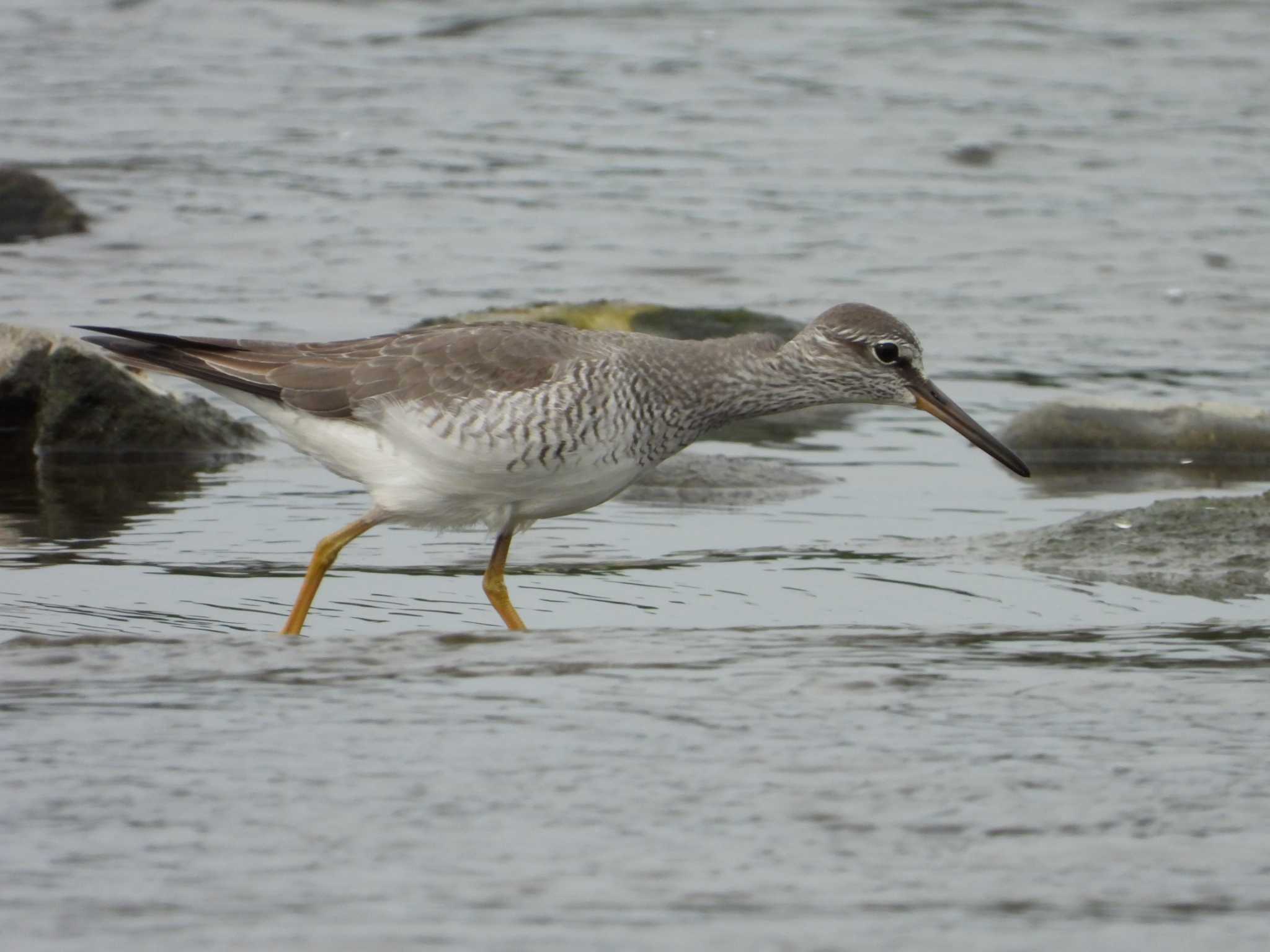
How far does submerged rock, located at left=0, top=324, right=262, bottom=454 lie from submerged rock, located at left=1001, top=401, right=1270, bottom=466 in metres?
4.44

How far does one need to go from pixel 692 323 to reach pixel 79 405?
12.5ft

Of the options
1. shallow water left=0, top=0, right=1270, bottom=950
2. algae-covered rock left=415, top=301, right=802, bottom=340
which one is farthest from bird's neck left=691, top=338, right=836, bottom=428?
algae-covered rock left=415, top=301, right=802, bottom=340

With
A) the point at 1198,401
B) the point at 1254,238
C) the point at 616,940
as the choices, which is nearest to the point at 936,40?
the point at 1254,238

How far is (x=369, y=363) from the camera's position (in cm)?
720

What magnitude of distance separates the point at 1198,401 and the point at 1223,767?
7.07 metres

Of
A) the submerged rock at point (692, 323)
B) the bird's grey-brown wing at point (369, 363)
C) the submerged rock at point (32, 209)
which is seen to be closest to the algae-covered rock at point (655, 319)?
the submerged rock at point (692, 323)

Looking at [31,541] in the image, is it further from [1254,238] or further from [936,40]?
[936,40]

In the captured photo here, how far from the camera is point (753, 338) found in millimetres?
7668

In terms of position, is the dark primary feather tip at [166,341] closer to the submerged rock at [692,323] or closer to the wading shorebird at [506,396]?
the wading shorebird at [506,396]

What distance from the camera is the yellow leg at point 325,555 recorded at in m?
7.14

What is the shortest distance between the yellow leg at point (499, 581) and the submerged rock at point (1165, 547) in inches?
82.6

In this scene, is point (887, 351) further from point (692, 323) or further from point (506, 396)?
point (692, 323)

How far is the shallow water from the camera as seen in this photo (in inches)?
160

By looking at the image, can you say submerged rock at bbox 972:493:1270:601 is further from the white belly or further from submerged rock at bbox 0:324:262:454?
submerged rock at bbox 0:324:262:454
